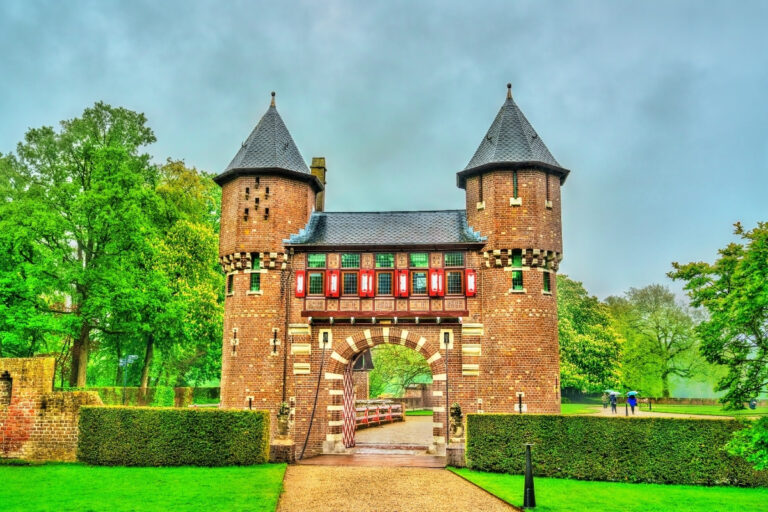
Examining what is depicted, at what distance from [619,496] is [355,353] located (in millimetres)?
12098

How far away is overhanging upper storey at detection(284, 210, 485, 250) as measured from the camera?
84.4ft

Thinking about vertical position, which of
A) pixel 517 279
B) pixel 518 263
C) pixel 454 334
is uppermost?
pixel 518 263

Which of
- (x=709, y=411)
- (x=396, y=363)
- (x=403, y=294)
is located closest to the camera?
(x=403, y=294)

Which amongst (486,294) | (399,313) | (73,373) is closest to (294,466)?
(399,313)

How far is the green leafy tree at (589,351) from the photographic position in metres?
44.7

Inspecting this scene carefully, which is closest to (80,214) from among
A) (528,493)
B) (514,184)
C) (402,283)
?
(402,283)

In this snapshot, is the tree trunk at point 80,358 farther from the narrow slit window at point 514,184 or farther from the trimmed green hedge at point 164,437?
the narrow slit window at point 514,184

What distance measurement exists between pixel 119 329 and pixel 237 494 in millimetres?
19551

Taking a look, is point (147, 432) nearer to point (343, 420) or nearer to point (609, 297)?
point (343, 420)

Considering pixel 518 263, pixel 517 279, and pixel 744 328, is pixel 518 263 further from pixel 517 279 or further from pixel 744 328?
pixel 744 328

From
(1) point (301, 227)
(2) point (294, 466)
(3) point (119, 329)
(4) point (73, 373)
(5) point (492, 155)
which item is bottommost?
(2) point (294, 466)

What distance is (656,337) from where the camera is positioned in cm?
5469

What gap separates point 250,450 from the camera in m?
19.2

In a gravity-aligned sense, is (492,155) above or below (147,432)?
above
